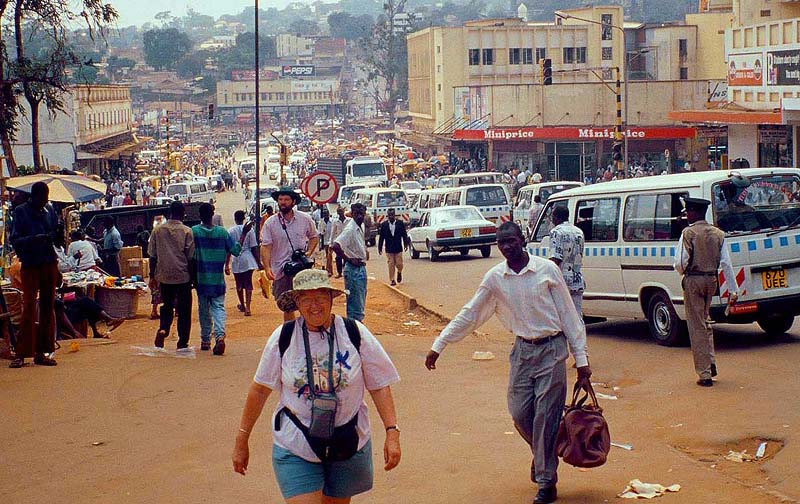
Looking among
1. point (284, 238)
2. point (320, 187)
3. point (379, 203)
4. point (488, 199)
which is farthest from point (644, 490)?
point (379, 203)

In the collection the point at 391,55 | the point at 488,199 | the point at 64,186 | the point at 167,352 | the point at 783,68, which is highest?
the point at 391,55

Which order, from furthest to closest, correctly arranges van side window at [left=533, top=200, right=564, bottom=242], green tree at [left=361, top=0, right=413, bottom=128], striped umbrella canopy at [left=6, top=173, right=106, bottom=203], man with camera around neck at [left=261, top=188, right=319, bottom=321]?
1. green tree at [left=361, top=0, right=413, bottom=128]
2. striped umbrella canopy at [left=6, top=173, right=106, bottom=203]
3. van side window at [left=533, top=200, right=564, bottom=242]
4. man with camera around neck at [left=261, top=188, right=319, bottom=321]

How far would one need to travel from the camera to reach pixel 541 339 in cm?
711

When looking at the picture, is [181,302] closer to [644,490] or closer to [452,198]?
[644,490]

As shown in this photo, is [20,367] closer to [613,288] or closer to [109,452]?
[109,452]

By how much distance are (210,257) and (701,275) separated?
5334mm

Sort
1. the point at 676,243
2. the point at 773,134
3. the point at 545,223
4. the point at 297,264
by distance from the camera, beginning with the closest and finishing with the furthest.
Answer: the point at 297,264
the point at 676,243
the point at 545,223
the point at 773,134

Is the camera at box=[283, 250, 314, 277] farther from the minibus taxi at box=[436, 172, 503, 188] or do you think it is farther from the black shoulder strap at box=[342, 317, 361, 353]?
the minibus taxi at box=[436, 172, 503, 188]

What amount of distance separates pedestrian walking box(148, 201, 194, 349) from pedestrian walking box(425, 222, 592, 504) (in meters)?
6.06

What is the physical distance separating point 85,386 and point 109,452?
7.82 feet

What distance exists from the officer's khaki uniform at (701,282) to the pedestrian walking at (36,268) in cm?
608

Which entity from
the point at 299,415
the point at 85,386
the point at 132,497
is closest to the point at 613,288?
the point at 85,386

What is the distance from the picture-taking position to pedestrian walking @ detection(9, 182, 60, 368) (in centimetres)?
1113

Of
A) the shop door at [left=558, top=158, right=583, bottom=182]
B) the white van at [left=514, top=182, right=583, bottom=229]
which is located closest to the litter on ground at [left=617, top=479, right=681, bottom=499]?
the white van at [left=514, top=182, right=583, bottom=229]
